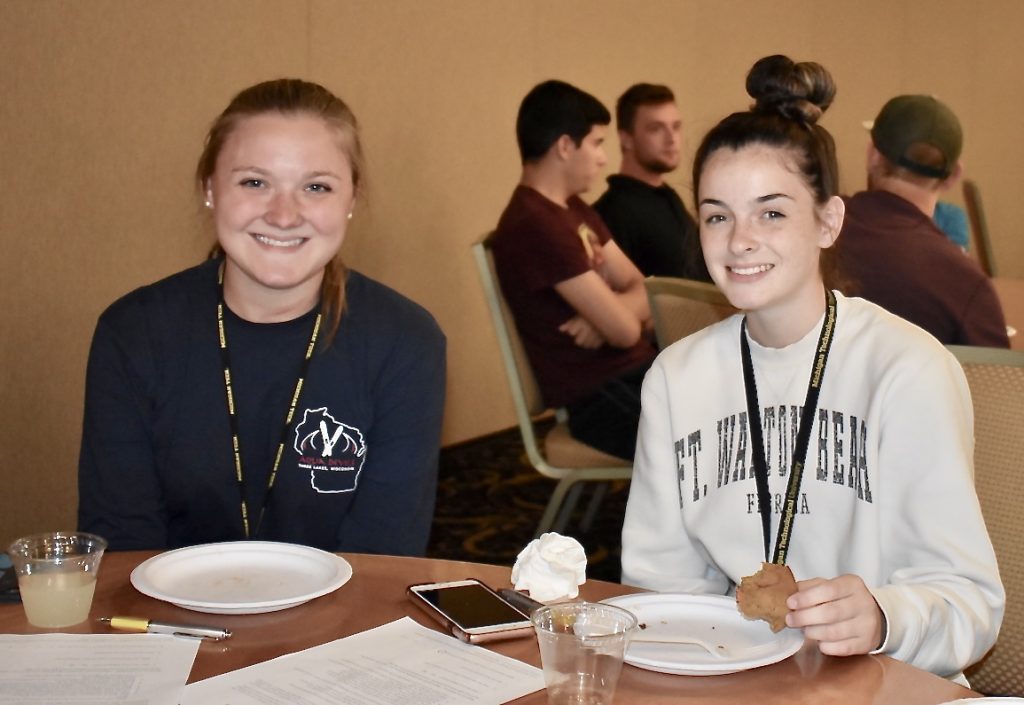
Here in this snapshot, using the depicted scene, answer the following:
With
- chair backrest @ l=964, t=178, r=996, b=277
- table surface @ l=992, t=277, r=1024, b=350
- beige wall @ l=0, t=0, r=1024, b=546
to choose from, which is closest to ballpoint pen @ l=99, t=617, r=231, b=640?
beige wall @ l=0, t=0, r=1024, b=546

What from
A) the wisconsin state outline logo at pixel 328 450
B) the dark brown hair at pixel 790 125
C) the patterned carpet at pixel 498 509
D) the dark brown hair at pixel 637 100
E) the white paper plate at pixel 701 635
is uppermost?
the dark brown hair at pixel 637 100

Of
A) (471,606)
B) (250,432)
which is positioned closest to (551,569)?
(471,606)

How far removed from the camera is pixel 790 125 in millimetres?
1909

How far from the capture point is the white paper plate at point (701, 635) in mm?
1211

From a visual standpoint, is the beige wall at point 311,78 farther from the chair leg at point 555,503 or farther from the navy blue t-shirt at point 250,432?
the chair leg at point 555,503

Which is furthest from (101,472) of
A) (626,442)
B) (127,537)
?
(626,442)

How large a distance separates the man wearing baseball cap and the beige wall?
105cm

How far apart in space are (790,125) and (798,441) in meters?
0.53

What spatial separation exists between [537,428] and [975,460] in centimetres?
438

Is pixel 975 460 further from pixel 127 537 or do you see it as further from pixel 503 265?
pixel 503 265

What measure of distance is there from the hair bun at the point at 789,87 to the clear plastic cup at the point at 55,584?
126 cm

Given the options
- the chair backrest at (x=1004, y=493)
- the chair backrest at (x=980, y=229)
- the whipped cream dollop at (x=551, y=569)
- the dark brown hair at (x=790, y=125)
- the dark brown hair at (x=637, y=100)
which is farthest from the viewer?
the chair backrest at (x=980, y=229)

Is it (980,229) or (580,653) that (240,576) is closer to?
(580,653)

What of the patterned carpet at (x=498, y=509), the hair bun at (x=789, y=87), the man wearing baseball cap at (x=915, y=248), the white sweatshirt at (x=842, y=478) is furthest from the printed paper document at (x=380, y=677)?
the patterned carpet at (x=498, y=509)
